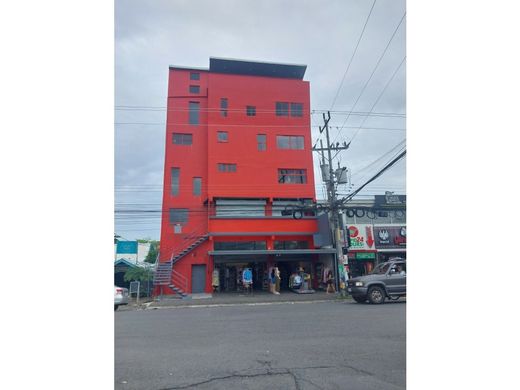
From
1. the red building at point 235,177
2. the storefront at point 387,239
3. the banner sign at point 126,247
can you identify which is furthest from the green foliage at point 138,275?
the storefront at point 387,239

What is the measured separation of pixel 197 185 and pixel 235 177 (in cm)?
281

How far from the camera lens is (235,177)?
83.8ft

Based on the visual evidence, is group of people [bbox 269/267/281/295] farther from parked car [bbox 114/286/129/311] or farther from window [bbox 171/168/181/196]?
window [bbox 171/168/181/196]

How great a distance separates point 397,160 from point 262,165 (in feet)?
47.6

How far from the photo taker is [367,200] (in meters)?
25.8

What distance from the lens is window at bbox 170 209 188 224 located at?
24.8 metres

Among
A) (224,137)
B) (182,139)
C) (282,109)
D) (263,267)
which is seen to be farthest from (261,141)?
(263,267)

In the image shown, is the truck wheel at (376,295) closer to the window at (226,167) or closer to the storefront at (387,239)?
the storefront at (387,239)

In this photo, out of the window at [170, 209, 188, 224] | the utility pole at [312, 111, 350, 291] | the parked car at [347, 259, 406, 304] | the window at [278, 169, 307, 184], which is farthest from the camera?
the window at [278, 169, 307, 184]

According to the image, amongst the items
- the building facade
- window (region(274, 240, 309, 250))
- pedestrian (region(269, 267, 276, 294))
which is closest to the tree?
window (region(274, 240, 309, 250))

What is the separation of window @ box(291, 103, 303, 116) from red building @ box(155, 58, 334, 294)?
0.25 ft

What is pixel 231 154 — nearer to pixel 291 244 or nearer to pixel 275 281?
pixel 291 244

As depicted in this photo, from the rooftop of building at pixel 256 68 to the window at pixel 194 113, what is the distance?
2816 millimetres

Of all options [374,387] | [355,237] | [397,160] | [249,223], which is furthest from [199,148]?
[374,387]
